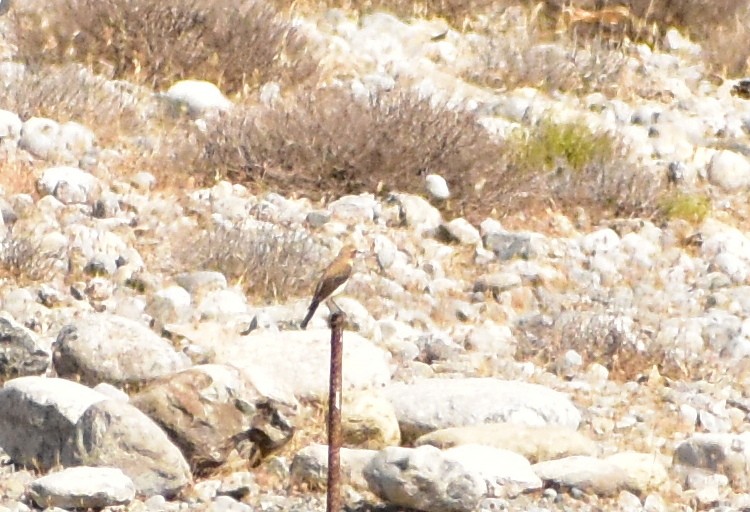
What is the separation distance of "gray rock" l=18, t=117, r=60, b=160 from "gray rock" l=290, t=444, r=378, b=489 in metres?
3.51

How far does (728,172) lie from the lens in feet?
33.1

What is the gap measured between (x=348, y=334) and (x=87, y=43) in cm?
385

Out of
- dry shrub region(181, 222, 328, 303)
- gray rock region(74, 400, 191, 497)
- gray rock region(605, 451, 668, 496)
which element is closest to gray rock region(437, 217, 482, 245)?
dry shrub region(181, 222, 328, 303)

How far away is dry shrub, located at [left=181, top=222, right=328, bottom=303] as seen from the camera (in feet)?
24.4

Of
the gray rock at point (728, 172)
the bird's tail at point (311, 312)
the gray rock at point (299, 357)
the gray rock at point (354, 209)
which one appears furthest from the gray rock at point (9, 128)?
the gray rock at point (728, 172)

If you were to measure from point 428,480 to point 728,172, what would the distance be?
5.50m

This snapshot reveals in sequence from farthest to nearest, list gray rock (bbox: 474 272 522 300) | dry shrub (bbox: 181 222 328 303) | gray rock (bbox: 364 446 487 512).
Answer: gray rock (bbox: 474 272 522 300), dry shrub (bbox: 181 222 328 303), gray rock (bbox: 364 446 487 512)

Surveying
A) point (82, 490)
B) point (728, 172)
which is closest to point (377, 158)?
point (728, 172)

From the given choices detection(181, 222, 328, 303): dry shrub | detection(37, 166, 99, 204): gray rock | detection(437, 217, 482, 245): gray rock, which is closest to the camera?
detection(181, 222, 328, 303): dry shrub

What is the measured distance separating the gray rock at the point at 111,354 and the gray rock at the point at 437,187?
2.97 meters

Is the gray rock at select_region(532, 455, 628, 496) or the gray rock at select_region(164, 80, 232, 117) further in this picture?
the gray rock at select_region(164, 80, 232, 117)

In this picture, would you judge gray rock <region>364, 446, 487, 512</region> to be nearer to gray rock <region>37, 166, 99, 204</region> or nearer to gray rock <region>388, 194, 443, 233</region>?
gray rock <region>37, 166, 99, 204</region>

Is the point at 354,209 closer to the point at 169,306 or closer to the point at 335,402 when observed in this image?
the point at 169,306

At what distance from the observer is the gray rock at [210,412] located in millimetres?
5305
